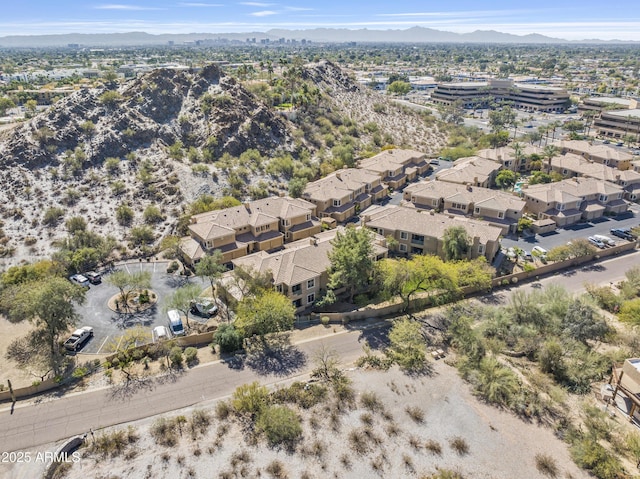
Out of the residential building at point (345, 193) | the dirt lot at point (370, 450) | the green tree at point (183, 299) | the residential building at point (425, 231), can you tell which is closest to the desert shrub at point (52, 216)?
the green tree at point (183, 299)

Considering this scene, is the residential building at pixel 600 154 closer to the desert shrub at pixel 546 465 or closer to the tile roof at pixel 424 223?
the tile roof at pixel 424 223

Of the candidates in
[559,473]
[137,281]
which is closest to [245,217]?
[137,281]

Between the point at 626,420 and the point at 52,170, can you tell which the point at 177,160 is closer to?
the point at 52,170

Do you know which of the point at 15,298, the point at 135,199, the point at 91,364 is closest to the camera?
the point at 91,364

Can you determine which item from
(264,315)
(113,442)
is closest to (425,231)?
(264,315)

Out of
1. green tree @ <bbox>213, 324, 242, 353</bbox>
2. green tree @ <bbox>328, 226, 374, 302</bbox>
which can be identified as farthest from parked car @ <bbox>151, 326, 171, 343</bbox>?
green tree @ <bbox>328, 226, 374, 302</bbox>

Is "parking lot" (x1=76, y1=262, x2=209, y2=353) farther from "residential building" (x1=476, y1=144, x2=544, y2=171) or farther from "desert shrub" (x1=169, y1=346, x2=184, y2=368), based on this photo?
"residential building" (x1=476, y1=144, x2=544, y2=171)
